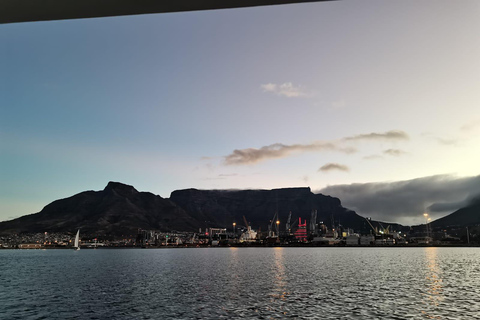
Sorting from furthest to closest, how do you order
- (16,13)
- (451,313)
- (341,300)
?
(341,300)
(451,313)
(16,13)

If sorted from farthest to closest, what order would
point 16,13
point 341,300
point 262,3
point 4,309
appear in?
point 341,300 → point 4,309 → point 16,13 → point 262,3

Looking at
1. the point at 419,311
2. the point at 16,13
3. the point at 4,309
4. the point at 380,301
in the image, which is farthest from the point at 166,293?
the point at 16,13

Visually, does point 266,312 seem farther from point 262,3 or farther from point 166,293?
point 262,3

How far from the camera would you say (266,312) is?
25.9 m

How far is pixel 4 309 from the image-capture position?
29641 mm

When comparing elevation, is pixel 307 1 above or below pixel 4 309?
above

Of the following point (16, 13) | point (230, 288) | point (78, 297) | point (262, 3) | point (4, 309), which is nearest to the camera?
point (262, 3)

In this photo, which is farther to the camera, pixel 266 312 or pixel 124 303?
pixel 124 303

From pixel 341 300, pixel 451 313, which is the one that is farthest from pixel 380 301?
pixel 451 313

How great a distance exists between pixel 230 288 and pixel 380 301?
16.8 metres

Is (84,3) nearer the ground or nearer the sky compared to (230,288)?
nearer the sky

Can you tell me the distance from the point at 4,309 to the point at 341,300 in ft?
93.9

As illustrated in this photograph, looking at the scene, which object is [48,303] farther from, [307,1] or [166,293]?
[307,1]

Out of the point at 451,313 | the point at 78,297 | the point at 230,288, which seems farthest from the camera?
the point at 230,288
